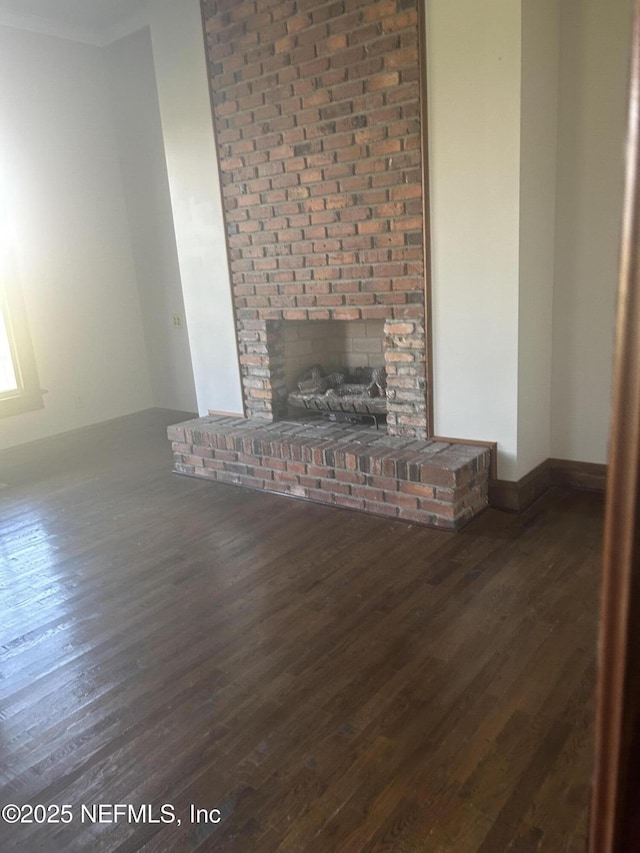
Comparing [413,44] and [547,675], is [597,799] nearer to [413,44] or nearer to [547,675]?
[547,675]

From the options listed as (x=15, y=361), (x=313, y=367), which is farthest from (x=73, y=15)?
(x=313, y=367)

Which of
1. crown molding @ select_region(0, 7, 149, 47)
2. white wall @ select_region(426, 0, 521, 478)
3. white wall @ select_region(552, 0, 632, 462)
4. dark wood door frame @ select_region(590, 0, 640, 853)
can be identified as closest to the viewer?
dark wood door frame @ select_region(590, 0, 640, 853)

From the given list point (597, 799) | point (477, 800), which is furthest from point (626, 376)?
point (477, 800)

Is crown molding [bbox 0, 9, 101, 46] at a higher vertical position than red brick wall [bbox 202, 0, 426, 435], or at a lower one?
higher

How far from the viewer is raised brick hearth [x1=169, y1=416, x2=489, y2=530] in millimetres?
3006

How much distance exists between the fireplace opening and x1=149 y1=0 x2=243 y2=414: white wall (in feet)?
1.30

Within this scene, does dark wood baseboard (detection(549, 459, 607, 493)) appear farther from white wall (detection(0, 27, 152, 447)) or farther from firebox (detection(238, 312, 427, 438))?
white wall (detection(0, 27, 152, 447))

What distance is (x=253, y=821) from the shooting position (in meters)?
1.52

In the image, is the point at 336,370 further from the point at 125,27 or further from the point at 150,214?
the point at 125,27

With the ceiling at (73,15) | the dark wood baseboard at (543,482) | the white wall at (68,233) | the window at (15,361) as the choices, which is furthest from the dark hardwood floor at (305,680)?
the ceiling at (73,15)

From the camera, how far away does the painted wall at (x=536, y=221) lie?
9.25ft

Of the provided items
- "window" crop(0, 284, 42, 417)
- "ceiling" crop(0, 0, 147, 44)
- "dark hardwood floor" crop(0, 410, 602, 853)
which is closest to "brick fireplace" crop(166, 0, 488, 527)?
"dark hardwood floor" crop(0, 410, 602, 853)

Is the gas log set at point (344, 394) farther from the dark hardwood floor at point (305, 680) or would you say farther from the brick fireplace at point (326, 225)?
the dark hardwood floor at point (305, 680)

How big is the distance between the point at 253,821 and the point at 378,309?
2.49 m
